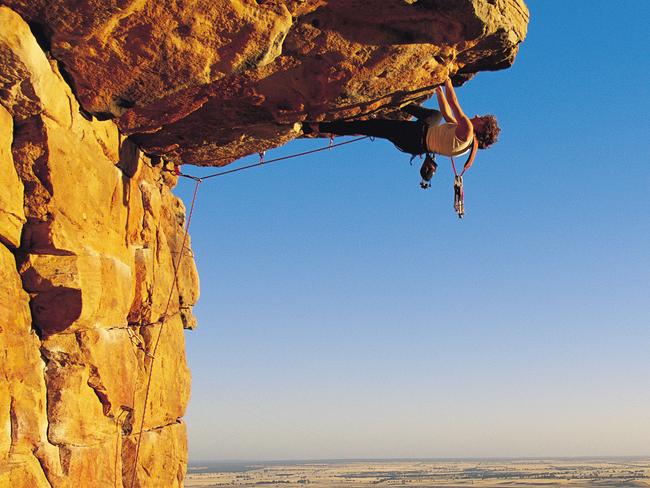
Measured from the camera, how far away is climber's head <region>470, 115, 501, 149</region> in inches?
354

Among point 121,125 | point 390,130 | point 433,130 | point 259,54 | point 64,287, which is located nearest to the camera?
point 64,287

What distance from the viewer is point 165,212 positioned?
406 inches

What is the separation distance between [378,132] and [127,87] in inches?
130

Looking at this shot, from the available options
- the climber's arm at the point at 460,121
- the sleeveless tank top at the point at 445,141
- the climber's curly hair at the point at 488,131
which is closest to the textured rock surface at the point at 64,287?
the sleeveless tank top at the point at 445,141

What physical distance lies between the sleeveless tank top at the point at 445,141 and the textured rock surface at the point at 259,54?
0.47 meters

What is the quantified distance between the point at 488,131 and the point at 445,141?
0.56m

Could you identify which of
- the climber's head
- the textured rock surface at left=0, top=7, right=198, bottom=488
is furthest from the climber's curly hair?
the textured rock surface at left=0, top=7, right=198, bottom=488

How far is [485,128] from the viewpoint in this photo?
9.01 m

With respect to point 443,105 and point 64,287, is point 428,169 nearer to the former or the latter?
point 443,105

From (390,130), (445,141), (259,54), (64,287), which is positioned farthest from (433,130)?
(64,287)

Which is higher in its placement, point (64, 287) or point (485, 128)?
point (485, 128)

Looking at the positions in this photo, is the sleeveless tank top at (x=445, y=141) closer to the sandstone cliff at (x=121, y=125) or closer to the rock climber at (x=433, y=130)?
the rock climber at (x=433, y=130)

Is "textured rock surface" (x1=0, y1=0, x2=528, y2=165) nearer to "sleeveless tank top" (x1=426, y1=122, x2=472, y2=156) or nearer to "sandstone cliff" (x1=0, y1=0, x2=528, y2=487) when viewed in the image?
"sandstone cliff" (x1=0, y1=0, x2=528, y2=487)

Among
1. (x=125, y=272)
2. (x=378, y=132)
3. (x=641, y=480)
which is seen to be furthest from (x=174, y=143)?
(x=641, y=480)
